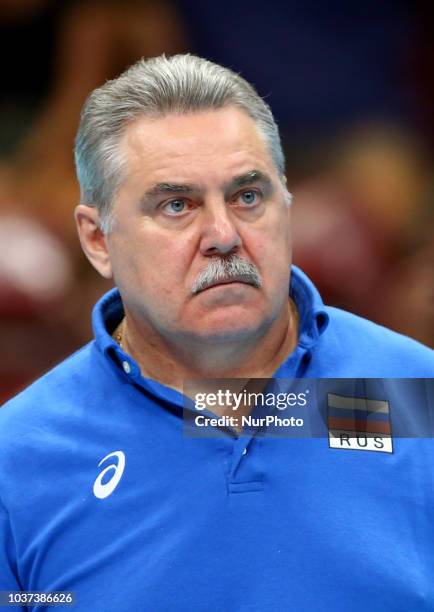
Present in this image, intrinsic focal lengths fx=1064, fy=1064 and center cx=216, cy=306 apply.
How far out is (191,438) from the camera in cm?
65

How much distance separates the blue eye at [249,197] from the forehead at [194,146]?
0.6 inches

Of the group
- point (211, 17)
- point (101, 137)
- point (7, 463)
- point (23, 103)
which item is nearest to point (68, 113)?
point (23, 103)

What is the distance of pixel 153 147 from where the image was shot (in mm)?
685

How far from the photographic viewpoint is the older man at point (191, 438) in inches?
24.0

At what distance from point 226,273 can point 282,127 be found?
30.9 inches

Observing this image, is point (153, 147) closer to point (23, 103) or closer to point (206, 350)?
point (206, 350)

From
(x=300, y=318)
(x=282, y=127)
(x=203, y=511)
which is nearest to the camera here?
(x=203, y=511)

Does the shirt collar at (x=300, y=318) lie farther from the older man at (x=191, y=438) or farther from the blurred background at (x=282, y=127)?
the blurred background at (x=282, y=127)

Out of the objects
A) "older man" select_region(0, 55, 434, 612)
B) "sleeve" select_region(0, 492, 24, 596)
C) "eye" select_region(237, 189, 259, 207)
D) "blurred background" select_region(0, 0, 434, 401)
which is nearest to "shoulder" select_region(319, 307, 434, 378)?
"older man" select_region(0, 55, 434, 612)

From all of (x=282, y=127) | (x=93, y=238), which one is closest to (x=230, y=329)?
(x=93, y=238)

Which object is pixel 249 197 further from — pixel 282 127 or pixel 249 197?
pixel 282 127

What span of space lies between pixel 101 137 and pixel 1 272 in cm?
56

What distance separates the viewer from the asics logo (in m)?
0.64

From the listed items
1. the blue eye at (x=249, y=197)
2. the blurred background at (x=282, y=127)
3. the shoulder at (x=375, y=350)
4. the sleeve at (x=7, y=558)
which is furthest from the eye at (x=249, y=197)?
the blurred background at (x=282, y=127)
